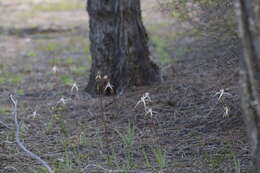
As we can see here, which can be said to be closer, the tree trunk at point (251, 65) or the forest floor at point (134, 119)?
the tree trunk at point (251, 65)

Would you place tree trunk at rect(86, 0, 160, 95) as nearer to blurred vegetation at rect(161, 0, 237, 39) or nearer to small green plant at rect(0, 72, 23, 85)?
blurred vegetation at rect(161, 0, 237, 39)

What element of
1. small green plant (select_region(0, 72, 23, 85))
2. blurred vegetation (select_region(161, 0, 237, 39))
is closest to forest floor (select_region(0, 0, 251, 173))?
small green plant (select_region(0, 72, 23, 85))

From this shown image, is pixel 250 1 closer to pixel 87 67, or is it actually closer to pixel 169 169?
pixel 169 169

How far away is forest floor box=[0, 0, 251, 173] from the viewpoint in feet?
13.8

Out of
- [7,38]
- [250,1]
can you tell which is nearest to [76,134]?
[250,1]

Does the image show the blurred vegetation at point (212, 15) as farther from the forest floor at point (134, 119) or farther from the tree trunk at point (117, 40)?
the tree trunk at point (117, 40)

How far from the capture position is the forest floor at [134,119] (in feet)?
13.8

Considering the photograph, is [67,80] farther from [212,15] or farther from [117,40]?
[212,15]

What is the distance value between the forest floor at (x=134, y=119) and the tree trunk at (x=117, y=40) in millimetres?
244

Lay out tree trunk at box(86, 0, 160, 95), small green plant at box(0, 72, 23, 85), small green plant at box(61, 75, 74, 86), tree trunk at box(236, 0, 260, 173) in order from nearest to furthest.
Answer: tree trunk at box(236, 0, 260, 173) < tree trunk at box(86, 0, 160, 95) < small green plant at box(61, 75, 74, 86) < small green plant at box(0, 72, 23, 85)

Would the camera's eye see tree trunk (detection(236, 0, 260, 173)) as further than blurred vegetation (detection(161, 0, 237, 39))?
No

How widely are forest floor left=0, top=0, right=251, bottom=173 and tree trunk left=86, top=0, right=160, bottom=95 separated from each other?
0.24m

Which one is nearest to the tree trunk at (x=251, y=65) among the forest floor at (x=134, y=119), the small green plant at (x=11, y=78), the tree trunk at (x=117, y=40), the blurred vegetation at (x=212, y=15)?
the forest floor at (x=134, y=119)

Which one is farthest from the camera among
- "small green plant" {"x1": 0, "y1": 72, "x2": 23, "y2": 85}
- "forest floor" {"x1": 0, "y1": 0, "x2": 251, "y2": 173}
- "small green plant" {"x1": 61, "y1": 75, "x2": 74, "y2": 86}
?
"small green plant" {"x1": 0, "y1": 72, "x2": 23, "y2": 85}
